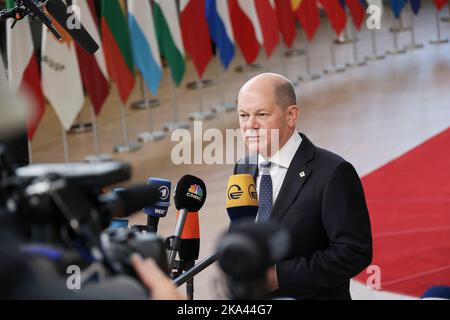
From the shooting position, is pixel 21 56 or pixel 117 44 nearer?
pixel 21 56

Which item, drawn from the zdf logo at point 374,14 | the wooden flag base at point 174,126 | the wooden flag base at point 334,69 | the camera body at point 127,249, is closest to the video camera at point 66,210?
the camera body at point 127,249

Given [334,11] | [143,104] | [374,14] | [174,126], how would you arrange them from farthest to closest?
[374,14]
[334,11]
[143,104]
[174,126]

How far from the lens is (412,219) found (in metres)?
6.75

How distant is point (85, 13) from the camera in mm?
9156

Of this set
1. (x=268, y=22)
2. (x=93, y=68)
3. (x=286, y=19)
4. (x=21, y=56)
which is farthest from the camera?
(x=286, y=19)

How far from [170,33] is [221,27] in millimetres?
1000

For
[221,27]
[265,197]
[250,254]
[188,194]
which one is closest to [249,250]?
[250,254]

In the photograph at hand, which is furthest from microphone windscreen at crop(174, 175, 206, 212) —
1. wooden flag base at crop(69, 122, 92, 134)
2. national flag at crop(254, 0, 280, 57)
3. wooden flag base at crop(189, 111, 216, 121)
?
national flag at crop(254, 0, 280, 57)

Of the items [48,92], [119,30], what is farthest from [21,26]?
[119,30]

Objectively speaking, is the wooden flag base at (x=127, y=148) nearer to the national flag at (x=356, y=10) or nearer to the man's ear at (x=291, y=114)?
the national flag at (x=356, y=10)

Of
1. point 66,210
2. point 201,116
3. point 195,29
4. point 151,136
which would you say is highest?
point 195,29

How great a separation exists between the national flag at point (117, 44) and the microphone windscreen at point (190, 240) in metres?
6.48

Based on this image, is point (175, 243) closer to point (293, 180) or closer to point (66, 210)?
point (293, 180)

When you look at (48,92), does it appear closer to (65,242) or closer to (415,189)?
(415,189)
